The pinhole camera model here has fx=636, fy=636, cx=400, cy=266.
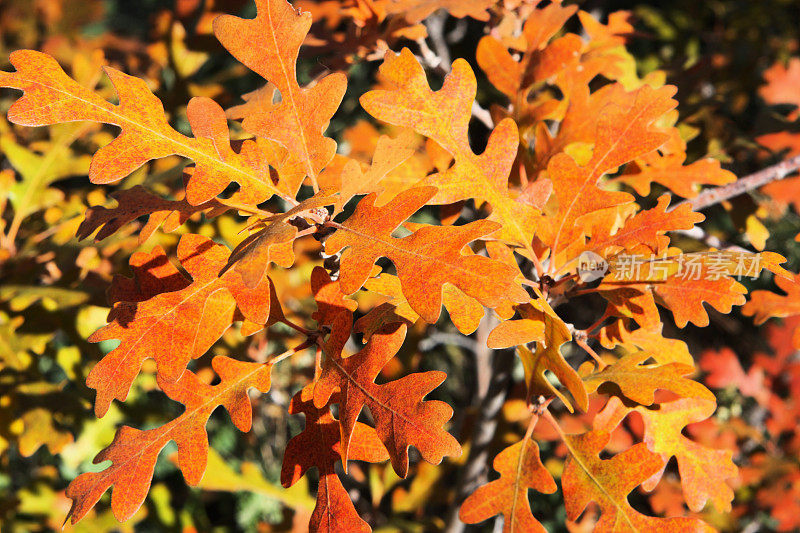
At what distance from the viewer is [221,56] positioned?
11.1ft

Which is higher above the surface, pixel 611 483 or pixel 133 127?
pixel 133 127

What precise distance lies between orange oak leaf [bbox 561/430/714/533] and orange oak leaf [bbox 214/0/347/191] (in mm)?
514

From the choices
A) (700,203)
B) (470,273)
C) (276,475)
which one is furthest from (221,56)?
(470,273)

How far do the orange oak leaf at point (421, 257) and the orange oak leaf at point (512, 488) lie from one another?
292 millimetres

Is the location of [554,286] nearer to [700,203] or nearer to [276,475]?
[700,203]

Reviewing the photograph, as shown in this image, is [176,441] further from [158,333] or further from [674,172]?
[674,172]

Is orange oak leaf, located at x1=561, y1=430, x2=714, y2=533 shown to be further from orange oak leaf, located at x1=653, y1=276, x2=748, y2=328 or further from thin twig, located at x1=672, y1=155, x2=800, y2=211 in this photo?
thin twig, located at x1=672, y1=155, x2=800, y2=211

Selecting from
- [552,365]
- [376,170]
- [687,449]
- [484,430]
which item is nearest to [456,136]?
[376,170]

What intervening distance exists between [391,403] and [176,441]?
0.28 metres

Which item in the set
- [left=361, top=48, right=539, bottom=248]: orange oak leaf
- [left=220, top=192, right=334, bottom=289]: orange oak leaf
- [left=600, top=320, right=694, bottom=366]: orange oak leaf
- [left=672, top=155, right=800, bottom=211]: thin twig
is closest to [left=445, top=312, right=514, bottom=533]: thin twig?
[left=600, top=320, right=694, bottom=366]: orange oak leaf

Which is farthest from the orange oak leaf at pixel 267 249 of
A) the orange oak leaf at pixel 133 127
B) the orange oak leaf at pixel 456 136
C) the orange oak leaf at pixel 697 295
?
the orange oak leaf at pixel 697 295

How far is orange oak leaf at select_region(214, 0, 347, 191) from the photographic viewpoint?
2.77ft

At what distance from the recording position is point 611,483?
2.69 ft

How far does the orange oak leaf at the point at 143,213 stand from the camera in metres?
0.81
